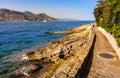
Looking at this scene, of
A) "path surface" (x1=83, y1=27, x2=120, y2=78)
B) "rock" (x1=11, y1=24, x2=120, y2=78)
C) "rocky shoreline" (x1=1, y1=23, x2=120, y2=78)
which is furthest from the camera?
"path surface" (x1=83, y1=27, x2=120, y2=78)

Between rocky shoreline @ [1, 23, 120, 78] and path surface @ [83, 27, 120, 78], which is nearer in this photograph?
rocky shoreline @ [1, 23, 120, 78]

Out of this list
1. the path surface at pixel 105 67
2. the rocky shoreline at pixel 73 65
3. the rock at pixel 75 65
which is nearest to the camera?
the rock at pixel 75 65

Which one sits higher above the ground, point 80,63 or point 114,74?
point 80,63

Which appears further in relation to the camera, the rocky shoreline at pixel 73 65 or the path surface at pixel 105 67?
the path surface at pixel 105 67

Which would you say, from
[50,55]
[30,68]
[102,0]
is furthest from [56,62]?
[102,0]

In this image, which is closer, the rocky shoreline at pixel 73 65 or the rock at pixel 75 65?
the rock at pixel 75 65

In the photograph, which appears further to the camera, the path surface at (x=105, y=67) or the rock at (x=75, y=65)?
the path surface at (x=105, y=67)

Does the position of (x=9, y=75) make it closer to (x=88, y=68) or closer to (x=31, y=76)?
(x=31, y=76)

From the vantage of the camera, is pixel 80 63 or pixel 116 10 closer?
pixel 80 63

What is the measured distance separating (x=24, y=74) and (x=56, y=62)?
5.42 metres

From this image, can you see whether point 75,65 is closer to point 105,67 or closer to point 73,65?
point 73,65

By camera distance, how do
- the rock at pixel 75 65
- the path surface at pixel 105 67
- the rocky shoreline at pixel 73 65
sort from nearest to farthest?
the rock at pixel 75 65
the rocky shoreline at pixel 73 65
the path surface at pixel 105 67

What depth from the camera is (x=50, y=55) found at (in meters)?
27.0

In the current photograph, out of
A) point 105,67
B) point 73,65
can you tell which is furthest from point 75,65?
point 105,67
